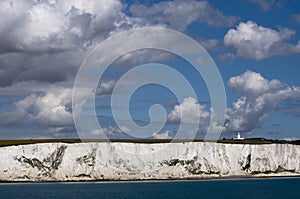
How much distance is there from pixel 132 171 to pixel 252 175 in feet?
58.1

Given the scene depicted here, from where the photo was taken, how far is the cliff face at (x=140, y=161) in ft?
250

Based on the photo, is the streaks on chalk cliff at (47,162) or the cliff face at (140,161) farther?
the cliff face at (140,161)

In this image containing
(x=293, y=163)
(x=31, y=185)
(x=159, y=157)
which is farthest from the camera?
(x=293, y=163)

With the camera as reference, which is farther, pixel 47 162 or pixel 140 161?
pixel 140 161

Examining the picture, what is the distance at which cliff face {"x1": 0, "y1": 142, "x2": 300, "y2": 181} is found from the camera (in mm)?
76312

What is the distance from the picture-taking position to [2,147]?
76688mm

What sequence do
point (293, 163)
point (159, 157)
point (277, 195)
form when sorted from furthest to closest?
1. point (293, 163)
2. point (159, 157)
3. point (277, 195)

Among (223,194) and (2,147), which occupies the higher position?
(2,147)

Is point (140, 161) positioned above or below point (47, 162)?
above

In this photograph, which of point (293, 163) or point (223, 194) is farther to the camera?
point (293, 163)

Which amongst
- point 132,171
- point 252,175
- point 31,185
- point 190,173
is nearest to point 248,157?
point 252,175

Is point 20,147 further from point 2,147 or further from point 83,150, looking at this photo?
point 83,150

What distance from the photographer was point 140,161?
79562mm

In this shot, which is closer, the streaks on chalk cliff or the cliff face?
the streaks on chalk cliff
